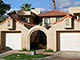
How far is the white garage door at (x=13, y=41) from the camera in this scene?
20.8 metres

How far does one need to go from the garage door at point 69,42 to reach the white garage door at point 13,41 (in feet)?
20.2

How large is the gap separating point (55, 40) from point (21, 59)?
662 centimetres

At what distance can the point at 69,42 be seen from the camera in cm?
1908

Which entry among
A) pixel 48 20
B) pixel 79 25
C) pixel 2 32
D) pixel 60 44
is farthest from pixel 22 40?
pixel 48 20

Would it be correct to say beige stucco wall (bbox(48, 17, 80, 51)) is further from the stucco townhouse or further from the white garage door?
the white garage door

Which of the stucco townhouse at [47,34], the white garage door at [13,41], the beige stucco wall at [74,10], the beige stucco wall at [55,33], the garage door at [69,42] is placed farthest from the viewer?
the beige stucco wall at [74,10]

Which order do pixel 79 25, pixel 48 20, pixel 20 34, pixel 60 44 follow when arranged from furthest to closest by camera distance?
pixel 48 20
pixel 20 34
pixel 60 44
pixel 79 25

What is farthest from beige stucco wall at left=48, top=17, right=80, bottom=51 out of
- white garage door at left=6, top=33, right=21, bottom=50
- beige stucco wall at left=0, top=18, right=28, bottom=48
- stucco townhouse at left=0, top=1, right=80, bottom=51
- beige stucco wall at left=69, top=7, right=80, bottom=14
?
beige stucco wall at left=69, top=7, right=80, bottom=14

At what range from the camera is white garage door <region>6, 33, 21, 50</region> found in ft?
68.4

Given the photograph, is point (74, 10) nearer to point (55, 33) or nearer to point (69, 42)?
point (69, 42)

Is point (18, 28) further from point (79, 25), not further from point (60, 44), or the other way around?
point (79, 25)

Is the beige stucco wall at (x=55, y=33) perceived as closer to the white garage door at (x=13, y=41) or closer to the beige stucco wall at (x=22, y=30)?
the beige stucco wall at (x=22, y=30)

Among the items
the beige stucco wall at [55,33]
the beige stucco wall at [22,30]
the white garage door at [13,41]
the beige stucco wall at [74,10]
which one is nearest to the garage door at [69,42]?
the beige stucco wall at [55,33]

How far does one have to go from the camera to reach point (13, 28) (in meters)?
20.4
